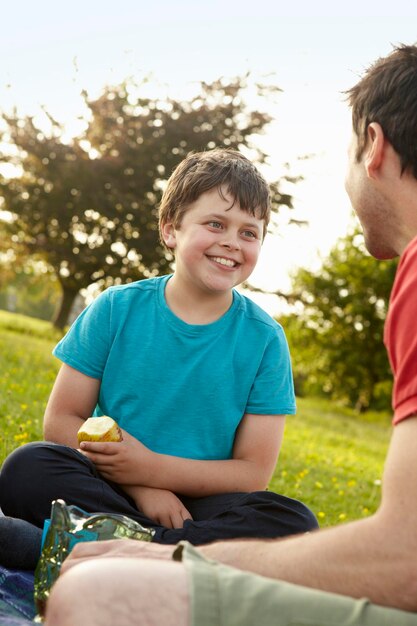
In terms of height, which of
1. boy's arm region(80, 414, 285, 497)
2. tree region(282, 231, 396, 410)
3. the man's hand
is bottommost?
tree region(282, 231, 396, 410)

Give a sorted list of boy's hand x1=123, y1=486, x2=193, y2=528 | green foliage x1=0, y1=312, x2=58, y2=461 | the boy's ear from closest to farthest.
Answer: boy's hand x1=123, y1=486, x2=193, y2=528 < the boy's ear < green foliage x1=0, y1=312, x2=58, y2=461

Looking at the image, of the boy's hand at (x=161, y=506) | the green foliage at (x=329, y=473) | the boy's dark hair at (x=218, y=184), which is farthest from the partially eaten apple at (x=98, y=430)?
the green foliage at (x=329, y=473)

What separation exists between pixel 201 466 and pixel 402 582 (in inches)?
72.4

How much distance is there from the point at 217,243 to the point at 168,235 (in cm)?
38

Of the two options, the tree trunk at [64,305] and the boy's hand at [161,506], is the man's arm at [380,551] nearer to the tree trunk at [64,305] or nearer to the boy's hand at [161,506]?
the boy's hand at [161,506]

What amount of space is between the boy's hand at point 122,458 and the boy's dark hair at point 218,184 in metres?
1.07

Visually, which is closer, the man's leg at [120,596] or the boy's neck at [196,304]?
the man's leg at [120,596]

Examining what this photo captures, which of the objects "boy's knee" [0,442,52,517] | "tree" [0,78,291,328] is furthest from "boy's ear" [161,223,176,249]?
"tree" [0,78,291,328]

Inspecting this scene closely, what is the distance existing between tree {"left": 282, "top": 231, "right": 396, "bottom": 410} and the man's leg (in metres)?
31.7

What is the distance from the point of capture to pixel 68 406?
3.67 meters

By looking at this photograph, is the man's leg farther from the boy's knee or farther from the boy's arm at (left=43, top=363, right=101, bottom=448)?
the boy's arm at (left=43, top=363, right=101, bottom=448)

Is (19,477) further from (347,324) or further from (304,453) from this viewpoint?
(347,324)

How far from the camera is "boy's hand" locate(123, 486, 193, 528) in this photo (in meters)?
3.41

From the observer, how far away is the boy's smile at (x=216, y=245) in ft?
12.2
